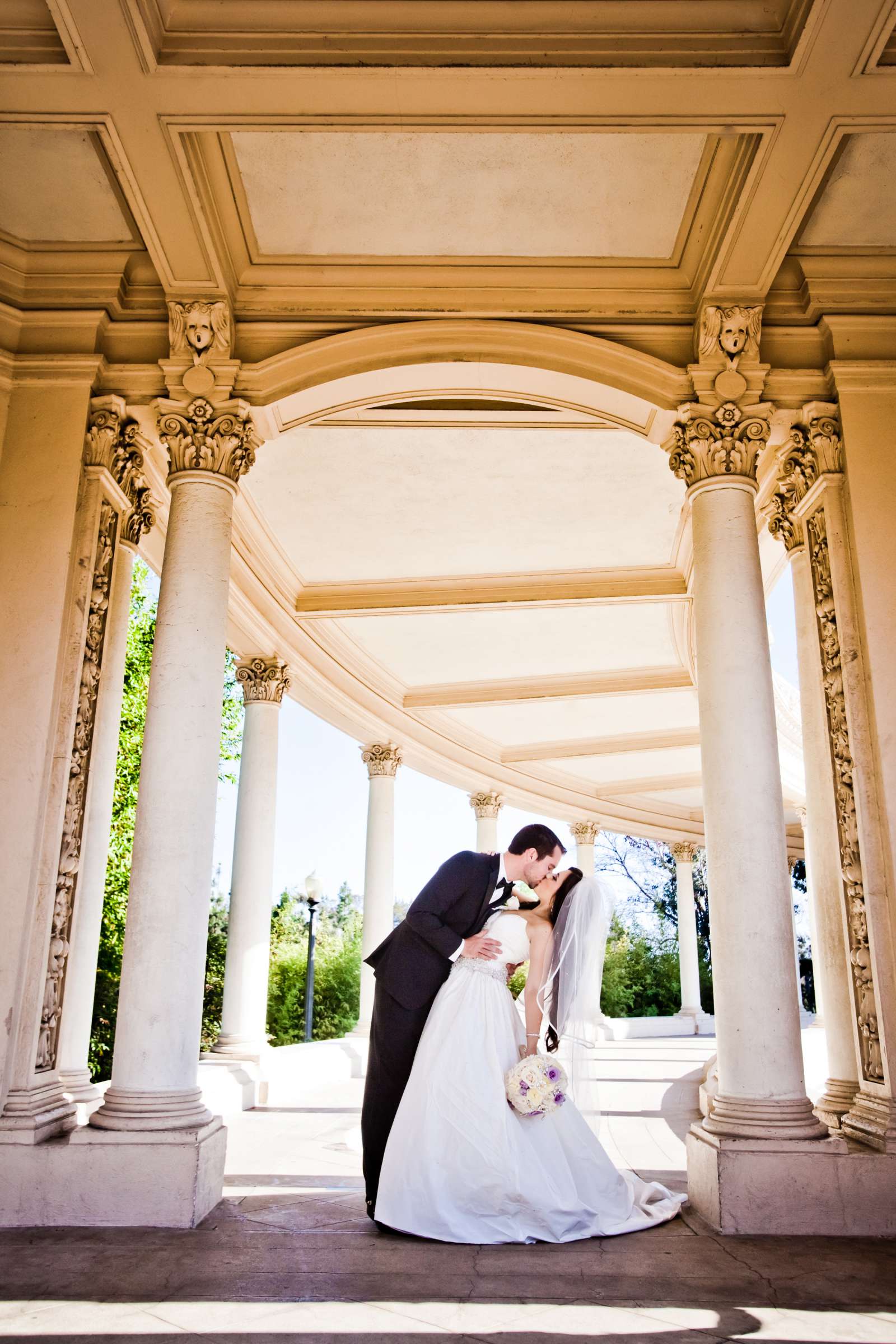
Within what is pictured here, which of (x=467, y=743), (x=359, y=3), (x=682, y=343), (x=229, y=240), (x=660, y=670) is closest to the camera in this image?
(x=359, y=3)

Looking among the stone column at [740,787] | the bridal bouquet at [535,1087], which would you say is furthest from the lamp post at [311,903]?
the bridal bouquet at [535,1087]

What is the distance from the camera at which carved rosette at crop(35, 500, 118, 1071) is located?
8281 mm

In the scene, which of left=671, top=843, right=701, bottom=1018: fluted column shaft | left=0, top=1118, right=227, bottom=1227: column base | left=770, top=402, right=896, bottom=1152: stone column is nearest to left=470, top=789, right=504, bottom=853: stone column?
left=671, top=843, right=701, bottom=1018: fluted column shaft

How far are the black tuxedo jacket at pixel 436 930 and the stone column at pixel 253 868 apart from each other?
777 cm

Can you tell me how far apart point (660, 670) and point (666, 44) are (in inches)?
573

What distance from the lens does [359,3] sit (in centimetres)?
750

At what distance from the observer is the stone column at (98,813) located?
882 centimetres

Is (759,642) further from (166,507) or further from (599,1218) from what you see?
(166,507)

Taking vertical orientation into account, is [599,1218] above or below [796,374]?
below

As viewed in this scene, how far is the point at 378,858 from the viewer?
20953 mm

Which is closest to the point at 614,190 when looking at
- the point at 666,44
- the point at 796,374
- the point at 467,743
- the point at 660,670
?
the point at 666,44

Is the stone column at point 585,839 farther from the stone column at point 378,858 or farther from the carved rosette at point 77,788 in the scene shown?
the carved rosette at point 77,788

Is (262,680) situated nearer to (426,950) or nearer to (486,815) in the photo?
(426,950)

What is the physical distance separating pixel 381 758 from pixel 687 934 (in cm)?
1848
